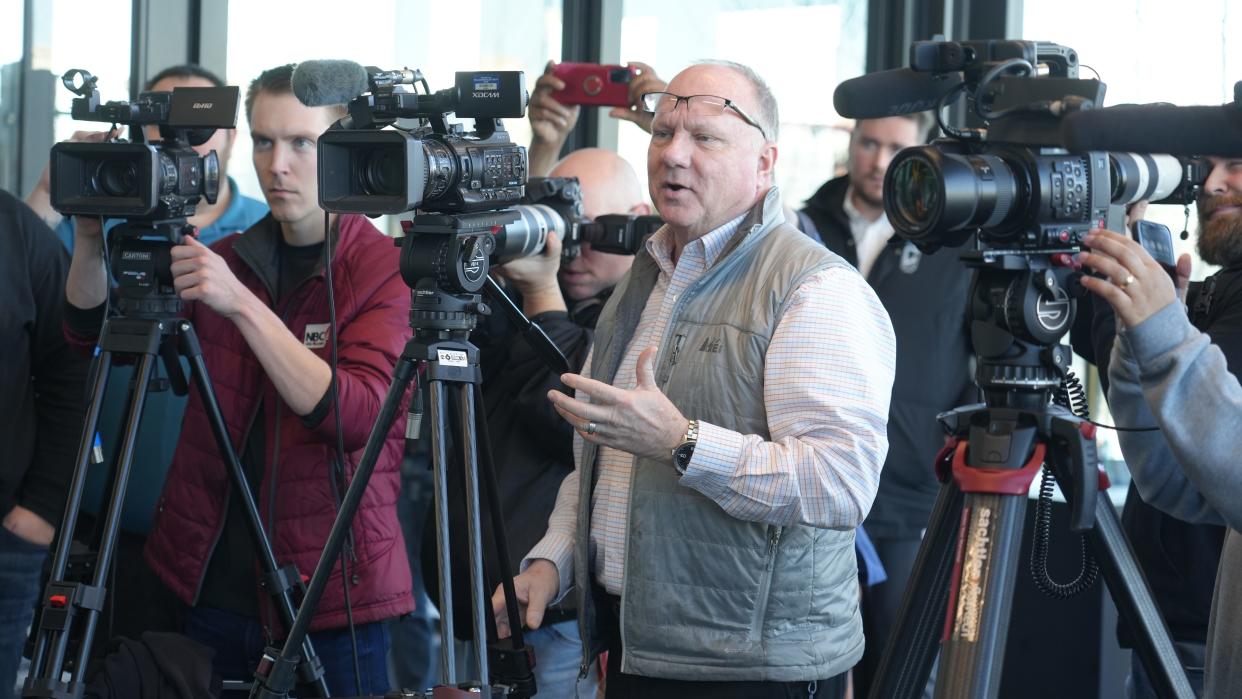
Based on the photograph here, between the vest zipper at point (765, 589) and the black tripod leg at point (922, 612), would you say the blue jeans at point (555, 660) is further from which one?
the black tripod leg at point (922, 612)

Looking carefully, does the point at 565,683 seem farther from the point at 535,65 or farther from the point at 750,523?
the point at 535,65

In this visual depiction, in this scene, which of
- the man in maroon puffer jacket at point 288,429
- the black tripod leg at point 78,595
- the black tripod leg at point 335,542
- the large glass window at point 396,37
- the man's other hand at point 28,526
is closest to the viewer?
the black tripod leg at point 335,542

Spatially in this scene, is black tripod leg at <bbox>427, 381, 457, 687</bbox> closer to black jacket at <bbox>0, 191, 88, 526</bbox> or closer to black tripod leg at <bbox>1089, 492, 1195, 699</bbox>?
black tripod leg at <bbox>1089, 492, 1195, 699</bbox>

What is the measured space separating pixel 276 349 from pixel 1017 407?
1144mm

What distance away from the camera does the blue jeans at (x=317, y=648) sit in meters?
2.14

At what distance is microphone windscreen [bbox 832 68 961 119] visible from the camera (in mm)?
1522

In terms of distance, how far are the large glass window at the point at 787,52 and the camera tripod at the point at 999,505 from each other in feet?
8.87

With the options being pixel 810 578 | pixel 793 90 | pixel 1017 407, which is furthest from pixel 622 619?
pixel 793 90

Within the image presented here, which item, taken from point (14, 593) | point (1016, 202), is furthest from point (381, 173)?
point (14, 593)

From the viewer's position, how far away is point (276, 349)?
6.65 feet

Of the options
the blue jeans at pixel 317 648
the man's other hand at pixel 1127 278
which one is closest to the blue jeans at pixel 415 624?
the blue jeans at pixel 317 648

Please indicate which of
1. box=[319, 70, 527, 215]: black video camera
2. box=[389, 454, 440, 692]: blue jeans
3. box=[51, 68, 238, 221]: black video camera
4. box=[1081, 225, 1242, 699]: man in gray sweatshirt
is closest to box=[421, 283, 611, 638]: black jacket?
box=[319, 70, 527, 215]: black video camera

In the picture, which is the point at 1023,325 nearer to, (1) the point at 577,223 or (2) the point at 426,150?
(2) the point at 426,150

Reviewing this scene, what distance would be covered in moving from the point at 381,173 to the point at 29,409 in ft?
3.37
